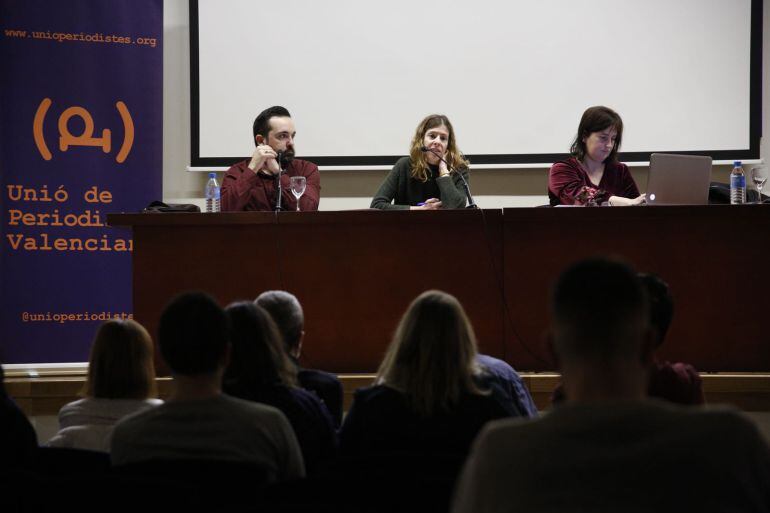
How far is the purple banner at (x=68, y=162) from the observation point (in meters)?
5.43

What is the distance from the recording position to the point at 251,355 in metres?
2.27

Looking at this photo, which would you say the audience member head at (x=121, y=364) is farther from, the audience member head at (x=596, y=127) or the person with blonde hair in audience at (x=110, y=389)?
the audience member head at (x=596, y=127)

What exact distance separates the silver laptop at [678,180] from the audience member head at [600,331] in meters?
2.92

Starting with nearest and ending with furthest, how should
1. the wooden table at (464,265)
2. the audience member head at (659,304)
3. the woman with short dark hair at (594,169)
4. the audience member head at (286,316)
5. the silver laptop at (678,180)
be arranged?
the audience member head at (659,304) → the audience member head at (286,316) → the wooden table at (464,265) → the silver laptop at (678,180) → the woman with short dark hair at (594,169)

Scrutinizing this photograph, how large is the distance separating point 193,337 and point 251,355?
1.31ft

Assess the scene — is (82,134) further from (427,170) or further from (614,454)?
(614,454)

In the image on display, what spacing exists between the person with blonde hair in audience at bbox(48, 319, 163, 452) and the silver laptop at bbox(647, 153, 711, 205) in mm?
2539

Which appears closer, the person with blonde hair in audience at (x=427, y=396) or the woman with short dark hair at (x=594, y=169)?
the person with blonde hair in audience at (x=427, y=396)

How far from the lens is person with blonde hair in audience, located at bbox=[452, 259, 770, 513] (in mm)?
1124

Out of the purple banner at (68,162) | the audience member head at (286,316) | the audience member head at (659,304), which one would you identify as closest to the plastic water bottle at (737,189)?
the audience member head at (659,304)

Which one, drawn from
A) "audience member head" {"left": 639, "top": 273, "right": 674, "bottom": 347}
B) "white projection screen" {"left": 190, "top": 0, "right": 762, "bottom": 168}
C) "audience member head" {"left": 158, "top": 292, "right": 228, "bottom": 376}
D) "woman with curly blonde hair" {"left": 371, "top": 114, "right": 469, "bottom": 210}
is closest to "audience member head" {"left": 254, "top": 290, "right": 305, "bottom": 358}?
"audience member head" {"left": 158, "top": 292, "right": 228, "bottom": 376}

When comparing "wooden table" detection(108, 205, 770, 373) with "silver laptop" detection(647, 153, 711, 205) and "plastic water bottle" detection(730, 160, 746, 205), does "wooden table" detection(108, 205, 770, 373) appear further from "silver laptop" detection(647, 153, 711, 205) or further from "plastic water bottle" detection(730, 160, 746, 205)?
"plastic water bottle" detection(730, 160, 746, 205)

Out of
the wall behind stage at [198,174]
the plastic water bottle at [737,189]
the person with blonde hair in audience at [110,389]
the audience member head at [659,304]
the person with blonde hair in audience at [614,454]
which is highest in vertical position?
the wall behind stage at [198,174]

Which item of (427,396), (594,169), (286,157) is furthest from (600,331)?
(594,169)
